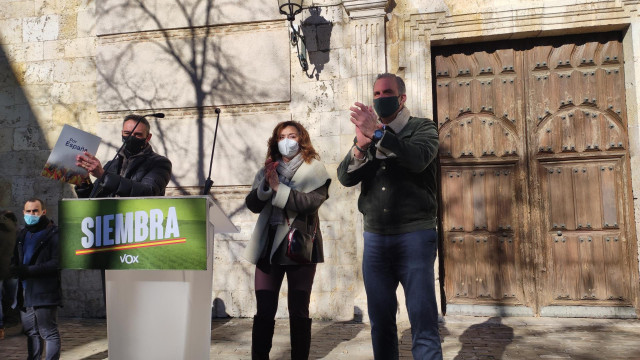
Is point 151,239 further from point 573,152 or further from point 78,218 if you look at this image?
point 573,152

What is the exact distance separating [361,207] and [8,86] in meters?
6.56

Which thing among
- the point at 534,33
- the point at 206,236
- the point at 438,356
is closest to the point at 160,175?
the point at 206,236

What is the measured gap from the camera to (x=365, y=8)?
6.38 metres

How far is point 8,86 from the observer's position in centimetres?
751

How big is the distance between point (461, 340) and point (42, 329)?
370 centimetres

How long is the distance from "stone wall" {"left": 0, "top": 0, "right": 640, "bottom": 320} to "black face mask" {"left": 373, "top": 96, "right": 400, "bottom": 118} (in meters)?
3.32

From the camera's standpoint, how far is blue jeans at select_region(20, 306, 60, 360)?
4.03m

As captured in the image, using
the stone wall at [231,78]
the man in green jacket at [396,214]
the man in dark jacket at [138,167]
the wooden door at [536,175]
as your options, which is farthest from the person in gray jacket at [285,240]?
the wooden door at [536,175]

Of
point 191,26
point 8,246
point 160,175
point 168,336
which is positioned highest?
point 191,26

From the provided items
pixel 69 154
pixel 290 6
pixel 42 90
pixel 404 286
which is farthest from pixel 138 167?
pixel 42 90

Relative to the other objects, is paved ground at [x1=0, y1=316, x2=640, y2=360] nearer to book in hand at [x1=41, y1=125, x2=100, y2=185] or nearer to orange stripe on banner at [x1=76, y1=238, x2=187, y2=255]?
book in hand at [x1=41, y1=125, x2=100, y2=185]

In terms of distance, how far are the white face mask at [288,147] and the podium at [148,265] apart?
3.92 feet

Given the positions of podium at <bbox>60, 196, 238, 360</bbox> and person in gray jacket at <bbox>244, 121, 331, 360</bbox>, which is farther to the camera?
person in gray jacket at <bbox>244, 121, 331, 360</bbox>

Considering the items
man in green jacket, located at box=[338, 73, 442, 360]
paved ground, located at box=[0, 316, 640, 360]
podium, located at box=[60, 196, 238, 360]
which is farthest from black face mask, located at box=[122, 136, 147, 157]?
paved ground, located at box=[0, 316, 640, 360]
